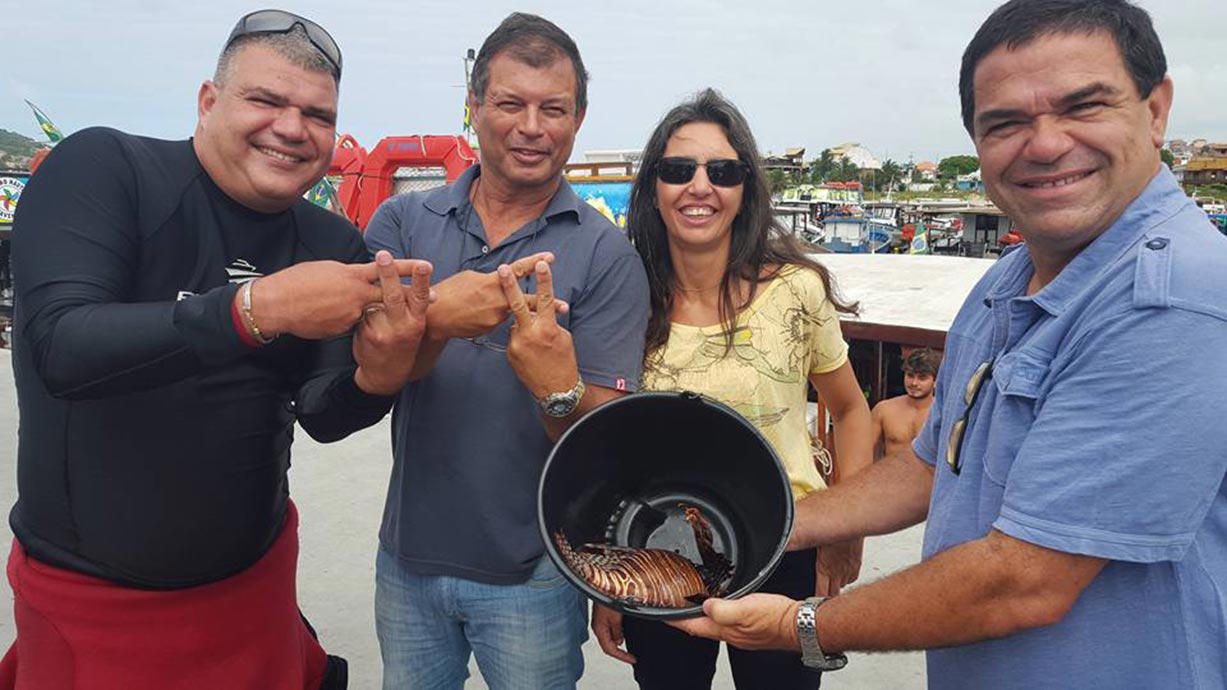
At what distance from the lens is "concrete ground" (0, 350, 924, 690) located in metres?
2.89

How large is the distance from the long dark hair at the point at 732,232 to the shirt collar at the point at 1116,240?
0.88 m

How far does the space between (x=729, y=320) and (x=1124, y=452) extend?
1.05 m

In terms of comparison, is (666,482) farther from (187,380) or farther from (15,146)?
(15,146)

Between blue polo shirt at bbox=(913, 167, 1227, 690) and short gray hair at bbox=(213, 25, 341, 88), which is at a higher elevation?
short gray hair at bbox=(213, 25, 341, 88)

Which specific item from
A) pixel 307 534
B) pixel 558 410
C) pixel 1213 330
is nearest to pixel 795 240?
pixel 558 410

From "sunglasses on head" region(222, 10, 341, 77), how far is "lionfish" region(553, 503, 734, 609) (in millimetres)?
1142

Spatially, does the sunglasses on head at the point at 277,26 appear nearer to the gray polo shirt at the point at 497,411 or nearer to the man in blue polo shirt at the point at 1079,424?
the gray polo shirt at the point at 497,411

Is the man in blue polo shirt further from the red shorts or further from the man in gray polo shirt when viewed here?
the red shorts

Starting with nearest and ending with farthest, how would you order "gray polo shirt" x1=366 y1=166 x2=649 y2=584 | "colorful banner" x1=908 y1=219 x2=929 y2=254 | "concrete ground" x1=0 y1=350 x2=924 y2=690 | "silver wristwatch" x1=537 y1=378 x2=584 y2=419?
"silver wristwatch" x1=537 y1=378 x2=584 y2=419 → "gray polo shirt" x1=366 y1=166 x2=649 y2=584 → "concrete ground" x1=0 y1=350 x2=924 y2=690 → "colorful banner" x1=908 y1=219 x2=929 y2=254

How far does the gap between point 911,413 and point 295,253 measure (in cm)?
439

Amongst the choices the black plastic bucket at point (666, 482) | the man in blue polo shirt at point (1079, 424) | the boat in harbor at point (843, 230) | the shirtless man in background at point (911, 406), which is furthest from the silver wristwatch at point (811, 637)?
the boat in harbor at point (843, 230)

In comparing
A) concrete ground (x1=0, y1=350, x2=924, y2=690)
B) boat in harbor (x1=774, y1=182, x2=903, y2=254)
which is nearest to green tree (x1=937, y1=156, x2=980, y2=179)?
boat in harbor (x1=774, y1=182, x2=903, y2=254)

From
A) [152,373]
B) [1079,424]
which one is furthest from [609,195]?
[1079,424]

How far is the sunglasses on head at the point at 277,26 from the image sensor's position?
159 cm
